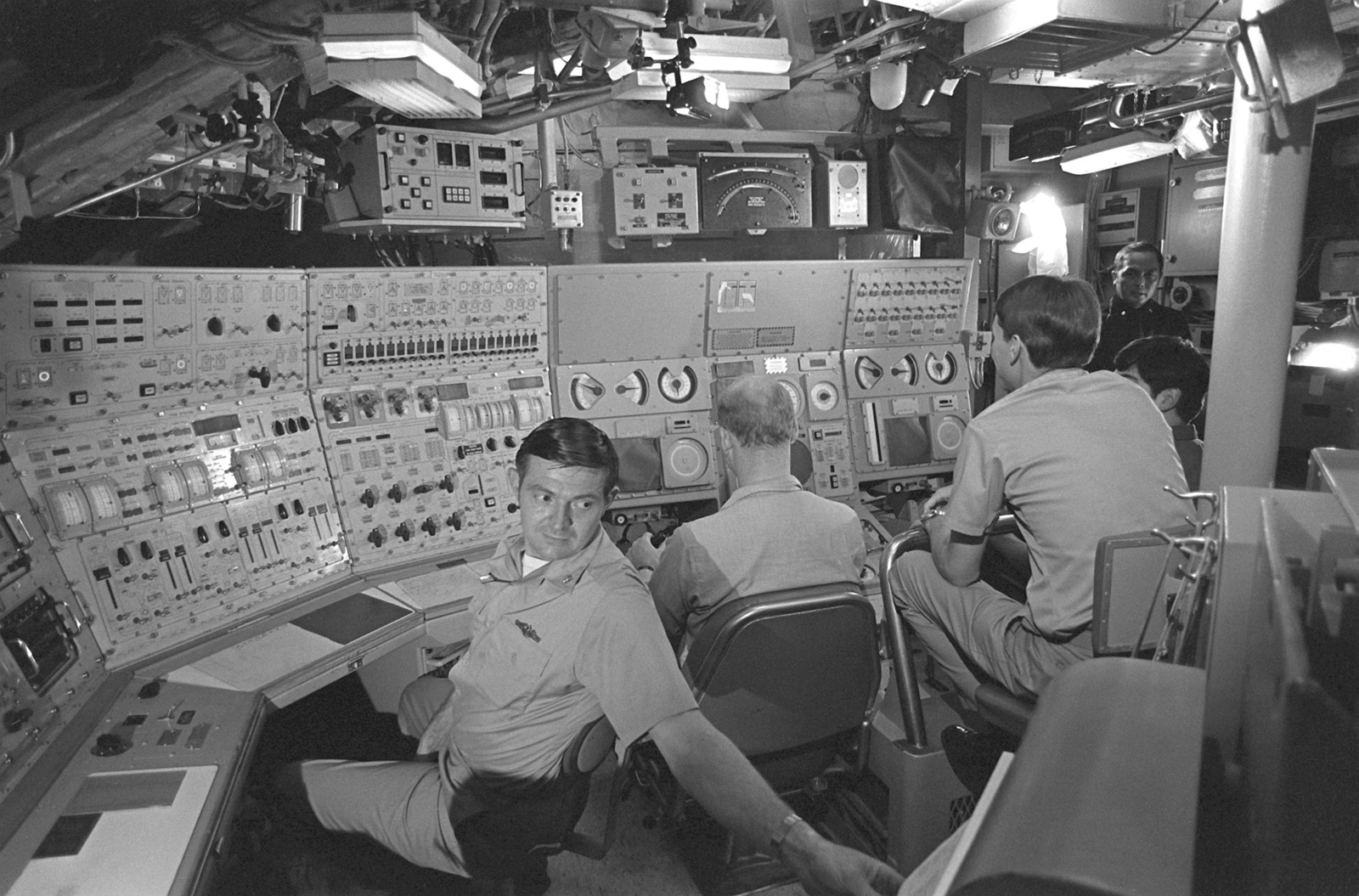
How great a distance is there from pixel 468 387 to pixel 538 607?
7.33 feet

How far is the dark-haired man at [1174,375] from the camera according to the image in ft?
11.2

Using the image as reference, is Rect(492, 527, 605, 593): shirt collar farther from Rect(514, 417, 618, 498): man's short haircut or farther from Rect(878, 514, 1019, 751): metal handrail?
Rect(878, 514, 1019, 751): metal handrail

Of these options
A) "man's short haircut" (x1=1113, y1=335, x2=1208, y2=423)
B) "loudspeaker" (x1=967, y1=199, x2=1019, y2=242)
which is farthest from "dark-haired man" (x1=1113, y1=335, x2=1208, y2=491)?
"loudspeaker" (x1=967, y1=199, x2=1019, y2=242)

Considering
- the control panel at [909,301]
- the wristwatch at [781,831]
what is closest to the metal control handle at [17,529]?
the wristwatch at [781,831]

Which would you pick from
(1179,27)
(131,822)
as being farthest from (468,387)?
(1179,27)

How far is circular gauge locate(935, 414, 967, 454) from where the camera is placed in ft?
17.4

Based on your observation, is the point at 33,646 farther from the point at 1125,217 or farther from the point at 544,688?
the point at 1125,217

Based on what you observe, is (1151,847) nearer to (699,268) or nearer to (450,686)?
(450,686)

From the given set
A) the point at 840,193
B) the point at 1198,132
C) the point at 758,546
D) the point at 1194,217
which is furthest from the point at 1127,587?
the point at 1194,217

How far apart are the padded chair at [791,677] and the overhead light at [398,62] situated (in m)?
1.76

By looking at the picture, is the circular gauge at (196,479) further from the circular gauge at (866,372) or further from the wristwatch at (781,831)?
the circular gauge at (866,372)

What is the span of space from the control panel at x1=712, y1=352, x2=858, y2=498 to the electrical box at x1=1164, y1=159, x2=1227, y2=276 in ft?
11.4

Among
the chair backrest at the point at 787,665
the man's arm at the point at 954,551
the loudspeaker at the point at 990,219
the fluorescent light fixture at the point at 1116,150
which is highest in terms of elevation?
the fluorescent light fixture at the point at 1116,150

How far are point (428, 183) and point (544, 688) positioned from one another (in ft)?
8.88
